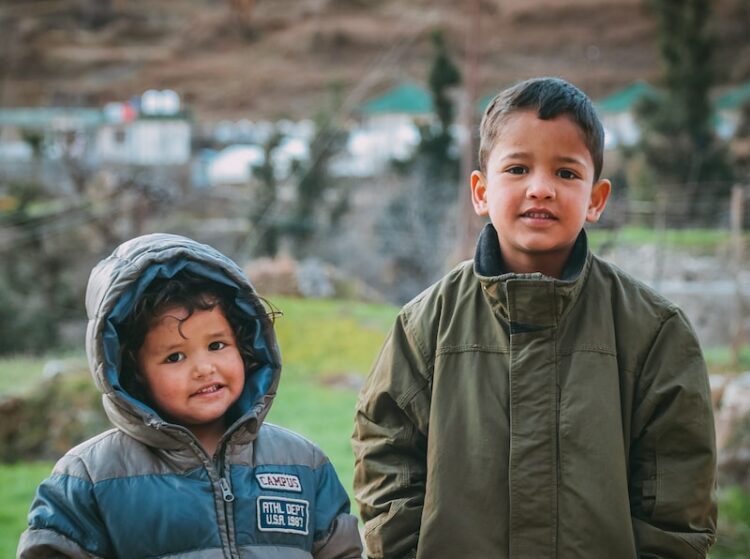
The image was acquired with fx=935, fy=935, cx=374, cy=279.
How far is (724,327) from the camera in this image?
284 inches

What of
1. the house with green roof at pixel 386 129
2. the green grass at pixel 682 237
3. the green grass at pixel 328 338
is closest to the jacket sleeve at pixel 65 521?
the green grass at pixel 328 338

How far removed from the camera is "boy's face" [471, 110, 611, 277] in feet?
5.38

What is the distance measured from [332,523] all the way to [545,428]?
1.36 feet

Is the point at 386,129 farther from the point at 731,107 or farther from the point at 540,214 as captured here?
the point at 540,214

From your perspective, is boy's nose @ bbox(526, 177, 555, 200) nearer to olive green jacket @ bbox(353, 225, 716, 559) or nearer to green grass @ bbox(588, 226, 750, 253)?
olive green jacket @ bbox(353, 225, 716, 559)

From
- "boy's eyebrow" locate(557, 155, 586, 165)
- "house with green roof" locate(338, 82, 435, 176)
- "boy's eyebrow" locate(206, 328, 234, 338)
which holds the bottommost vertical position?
"boy's eyebrow" locate(206, 328, 234, 338)

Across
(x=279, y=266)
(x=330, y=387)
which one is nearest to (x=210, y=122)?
(x=279, y=266)

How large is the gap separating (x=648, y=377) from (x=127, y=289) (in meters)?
0.90

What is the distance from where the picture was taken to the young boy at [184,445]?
1.48 meters

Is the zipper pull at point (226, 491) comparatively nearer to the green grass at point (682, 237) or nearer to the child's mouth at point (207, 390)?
the child's mouth at point (207, 390)

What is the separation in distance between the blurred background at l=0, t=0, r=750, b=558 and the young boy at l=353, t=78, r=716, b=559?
8.38 feet

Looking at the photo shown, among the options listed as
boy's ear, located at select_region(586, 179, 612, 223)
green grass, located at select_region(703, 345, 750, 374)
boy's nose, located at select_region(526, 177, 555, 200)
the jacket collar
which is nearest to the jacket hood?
the jacket collar

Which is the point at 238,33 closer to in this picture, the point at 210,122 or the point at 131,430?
the point at 210,122

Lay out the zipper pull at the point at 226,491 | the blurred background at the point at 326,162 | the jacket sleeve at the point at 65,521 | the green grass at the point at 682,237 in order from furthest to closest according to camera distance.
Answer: the green grass at the point at 682,237, the blurred background at the point at 326,162, the zipper pull at the point at 226,491, the jacket sleeve at the point at 65,521
